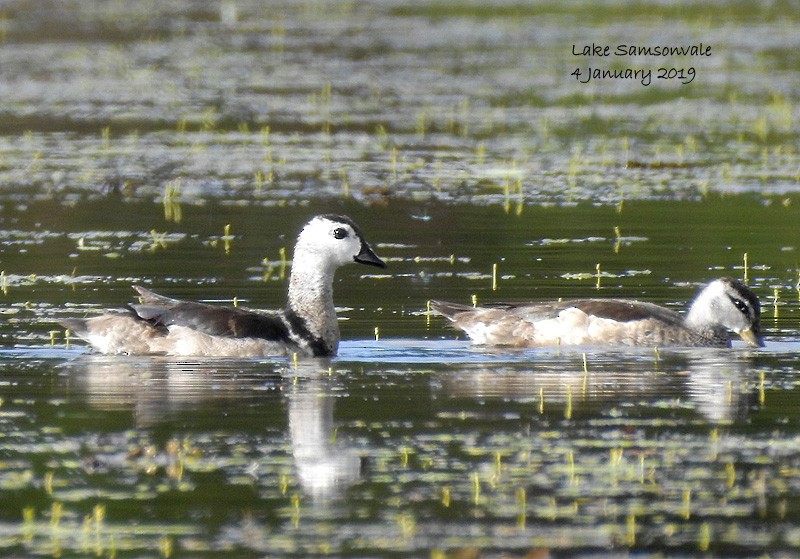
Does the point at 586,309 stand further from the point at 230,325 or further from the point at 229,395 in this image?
the point at 229,395

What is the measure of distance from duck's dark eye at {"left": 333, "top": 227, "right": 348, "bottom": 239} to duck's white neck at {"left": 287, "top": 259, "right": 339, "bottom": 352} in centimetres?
27

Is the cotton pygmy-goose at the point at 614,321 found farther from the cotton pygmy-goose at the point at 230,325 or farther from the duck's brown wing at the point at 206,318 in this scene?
the duck's brown wing at the point at 206,318

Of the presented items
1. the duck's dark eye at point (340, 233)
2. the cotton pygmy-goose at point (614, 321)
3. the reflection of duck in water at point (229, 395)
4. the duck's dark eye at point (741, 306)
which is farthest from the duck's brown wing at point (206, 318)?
the duck's dark eye at point (741, 306)

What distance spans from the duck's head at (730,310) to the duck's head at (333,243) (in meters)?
2.60

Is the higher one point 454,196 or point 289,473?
point 454,196

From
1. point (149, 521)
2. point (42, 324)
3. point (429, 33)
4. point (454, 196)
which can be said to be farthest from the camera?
point (429, 33)

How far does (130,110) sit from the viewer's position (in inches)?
1173

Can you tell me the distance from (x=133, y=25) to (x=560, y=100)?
15934mm

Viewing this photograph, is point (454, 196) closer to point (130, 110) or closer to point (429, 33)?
point (130, 110)

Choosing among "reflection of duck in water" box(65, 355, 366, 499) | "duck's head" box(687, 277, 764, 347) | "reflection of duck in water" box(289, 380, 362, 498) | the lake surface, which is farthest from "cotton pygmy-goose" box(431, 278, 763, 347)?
"reflection of duck in water" box(289, 380, 362, 498)

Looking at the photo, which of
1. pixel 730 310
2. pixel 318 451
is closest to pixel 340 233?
pixel 730 310

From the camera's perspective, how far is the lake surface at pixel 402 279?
29.7 feet

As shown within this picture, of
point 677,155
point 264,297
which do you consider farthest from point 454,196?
point 264,297

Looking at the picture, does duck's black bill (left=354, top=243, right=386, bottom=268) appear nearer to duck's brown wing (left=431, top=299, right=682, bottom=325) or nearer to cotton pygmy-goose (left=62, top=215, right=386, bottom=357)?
cotton pygmy-goose (left=62, top=215, right=386, bottom=357)
